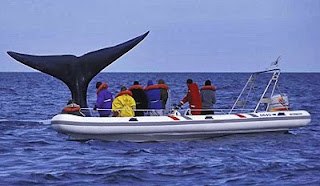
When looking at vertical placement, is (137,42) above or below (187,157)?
above

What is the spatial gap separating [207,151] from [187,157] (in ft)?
3.93

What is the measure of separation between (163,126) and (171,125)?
8.4 inches

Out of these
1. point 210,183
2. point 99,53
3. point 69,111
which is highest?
point 99,53

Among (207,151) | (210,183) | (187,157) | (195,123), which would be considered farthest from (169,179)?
(195,123)

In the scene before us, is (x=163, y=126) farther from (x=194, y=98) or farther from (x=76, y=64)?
(x=76, y=64)

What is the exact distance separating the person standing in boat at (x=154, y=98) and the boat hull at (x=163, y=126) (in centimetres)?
75

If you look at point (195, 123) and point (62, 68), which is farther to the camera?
point (62, 68)

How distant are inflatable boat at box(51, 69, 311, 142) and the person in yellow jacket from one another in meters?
0.45

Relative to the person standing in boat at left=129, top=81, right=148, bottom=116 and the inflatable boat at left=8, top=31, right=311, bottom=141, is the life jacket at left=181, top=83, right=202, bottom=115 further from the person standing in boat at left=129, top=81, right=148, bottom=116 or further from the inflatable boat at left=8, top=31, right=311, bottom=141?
the person standing in boat at left=129, top=81, right=148, bottom=116

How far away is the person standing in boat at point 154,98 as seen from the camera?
18.5 metres

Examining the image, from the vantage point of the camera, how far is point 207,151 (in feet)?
55.2

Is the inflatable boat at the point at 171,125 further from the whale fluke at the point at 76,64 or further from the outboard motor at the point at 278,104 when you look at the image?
the whale fluke at the point at 76,64

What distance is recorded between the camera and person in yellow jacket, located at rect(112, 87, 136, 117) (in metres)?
18.0

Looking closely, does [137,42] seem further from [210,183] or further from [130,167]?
[210,183]
